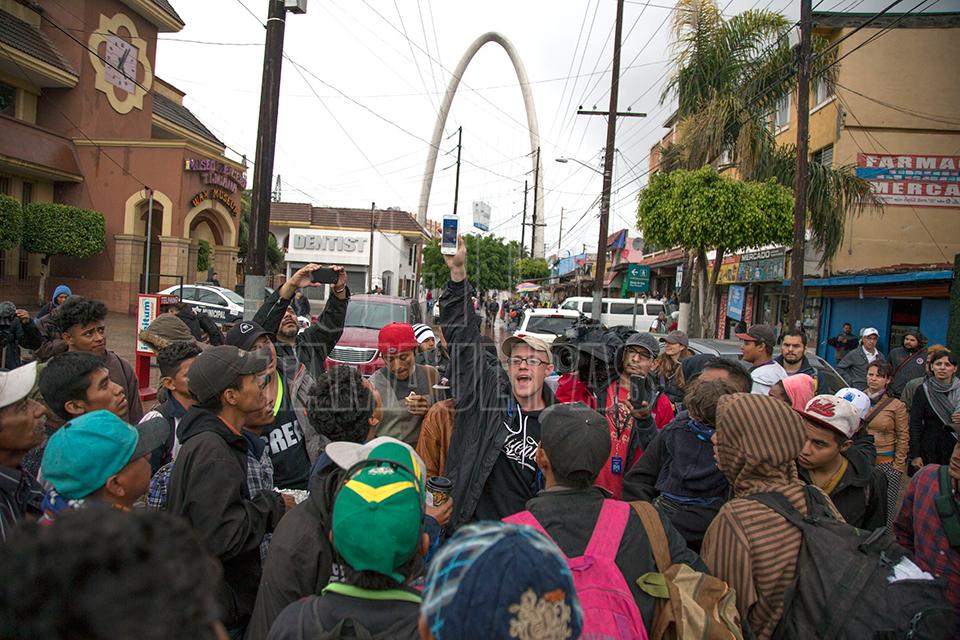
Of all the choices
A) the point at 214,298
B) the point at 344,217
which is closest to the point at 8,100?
the point at 214,298

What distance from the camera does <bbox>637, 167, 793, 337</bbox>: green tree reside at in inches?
635

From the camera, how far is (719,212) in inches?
632

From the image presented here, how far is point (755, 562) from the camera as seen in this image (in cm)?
209

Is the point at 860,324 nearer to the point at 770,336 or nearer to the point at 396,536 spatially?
the point at 770,336

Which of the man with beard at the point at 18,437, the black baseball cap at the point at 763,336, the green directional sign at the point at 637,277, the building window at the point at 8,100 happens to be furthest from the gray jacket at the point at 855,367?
the building window at the point at 8,100

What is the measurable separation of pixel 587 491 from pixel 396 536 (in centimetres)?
77

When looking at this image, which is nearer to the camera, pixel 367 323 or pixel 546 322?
pixel 367 323

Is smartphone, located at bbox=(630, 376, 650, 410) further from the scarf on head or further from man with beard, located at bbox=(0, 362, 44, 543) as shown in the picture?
the scarf on head

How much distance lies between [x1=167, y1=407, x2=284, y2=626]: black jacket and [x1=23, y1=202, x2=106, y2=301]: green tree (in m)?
22.2

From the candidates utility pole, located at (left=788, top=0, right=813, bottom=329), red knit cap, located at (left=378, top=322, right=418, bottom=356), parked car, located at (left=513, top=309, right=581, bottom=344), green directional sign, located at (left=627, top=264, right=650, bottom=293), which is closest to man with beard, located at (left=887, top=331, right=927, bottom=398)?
utility pole, located at (left=788, top=0, right=813, bottom=329)

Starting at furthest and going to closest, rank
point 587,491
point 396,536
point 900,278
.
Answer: point 900,278 < point 587,491 < point 396,536

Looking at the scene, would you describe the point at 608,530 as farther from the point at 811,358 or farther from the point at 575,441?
the point at 811,358

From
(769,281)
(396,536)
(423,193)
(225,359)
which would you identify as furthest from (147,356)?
(423,193)

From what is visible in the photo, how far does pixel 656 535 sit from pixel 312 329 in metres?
3.26
